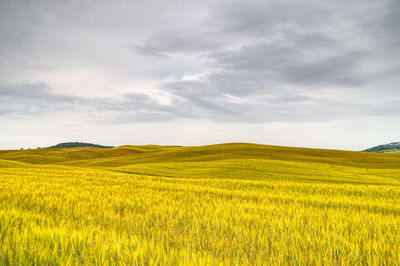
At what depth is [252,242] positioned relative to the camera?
3424mm

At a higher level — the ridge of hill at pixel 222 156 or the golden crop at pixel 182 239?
the golden crop at pixel 182 239

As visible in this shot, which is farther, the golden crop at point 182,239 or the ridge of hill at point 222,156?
the ridge of hill at point 222,156

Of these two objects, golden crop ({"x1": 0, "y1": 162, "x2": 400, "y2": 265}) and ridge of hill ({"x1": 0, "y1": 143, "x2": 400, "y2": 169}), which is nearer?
golden crop ({"x1": 0, "y1": 162, "x2": 400, "y2": 265})

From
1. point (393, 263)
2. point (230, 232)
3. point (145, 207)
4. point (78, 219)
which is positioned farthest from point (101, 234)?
point (393, 263)

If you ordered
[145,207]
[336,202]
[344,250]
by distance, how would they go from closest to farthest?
[344,250]
[145,207]
[336,202]

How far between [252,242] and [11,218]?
4291 mm

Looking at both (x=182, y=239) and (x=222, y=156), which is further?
(x=222, y=156)

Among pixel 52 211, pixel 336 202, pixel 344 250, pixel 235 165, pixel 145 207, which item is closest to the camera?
pixel 344 250

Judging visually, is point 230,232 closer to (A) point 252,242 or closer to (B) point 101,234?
(A) point 252,242

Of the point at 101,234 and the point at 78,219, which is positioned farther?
the point at 78,219

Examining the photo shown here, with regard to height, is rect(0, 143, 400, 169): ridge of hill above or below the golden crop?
below

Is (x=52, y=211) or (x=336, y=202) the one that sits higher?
(x=52, y=211)

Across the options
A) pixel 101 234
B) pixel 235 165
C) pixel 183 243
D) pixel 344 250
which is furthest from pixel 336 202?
pixel 235 165

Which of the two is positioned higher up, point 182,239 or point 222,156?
point 182,239
